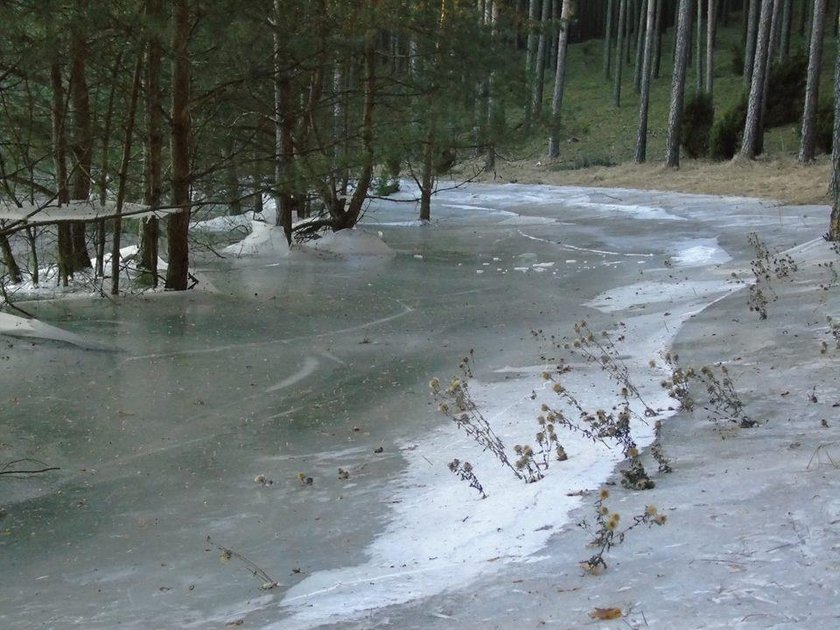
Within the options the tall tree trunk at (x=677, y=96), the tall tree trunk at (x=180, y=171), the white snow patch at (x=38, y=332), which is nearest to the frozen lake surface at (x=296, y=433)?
the white snow patch at (x=38, y=332)

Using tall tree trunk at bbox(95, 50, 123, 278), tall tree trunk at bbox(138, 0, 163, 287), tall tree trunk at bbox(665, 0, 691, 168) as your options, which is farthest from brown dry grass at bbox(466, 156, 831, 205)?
tall tree trunk at bbox(95, 50, 123, 278)

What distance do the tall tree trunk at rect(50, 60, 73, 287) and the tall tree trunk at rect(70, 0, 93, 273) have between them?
129 mm

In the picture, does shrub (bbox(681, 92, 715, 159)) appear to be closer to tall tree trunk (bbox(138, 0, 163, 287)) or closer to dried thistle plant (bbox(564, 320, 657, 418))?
tall tree trunk (bbox(138, 0, 163, 287))

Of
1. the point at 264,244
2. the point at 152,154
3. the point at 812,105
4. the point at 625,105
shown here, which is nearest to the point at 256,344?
the point at 152,154

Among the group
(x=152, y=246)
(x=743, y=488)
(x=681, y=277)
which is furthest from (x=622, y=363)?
(x=152, y=246)

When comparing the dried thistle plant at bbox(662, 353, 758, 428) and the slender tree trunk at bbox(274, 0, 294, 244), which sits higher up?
the slender tree trunk at bbox(274, 0, 294, 244)

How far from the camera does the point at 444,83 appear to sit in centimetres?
1330

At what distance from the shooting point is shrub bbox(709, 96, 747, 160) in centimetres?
2597

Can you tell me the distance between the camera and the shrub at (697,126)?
27656 mm

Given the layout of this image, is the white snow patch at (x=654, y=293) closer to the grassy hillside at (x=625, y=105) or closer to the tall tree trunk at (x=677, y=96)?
the grassy hillside at (x=625, y=105)

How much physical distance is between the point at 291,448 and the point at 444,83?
8582mm

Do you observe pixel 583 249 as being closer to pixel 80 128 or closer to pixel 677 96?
pixel 80 128

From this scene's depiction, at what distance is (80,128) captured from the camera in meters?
10.3

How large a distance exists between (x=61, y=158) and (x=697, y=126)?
69.1 ft
